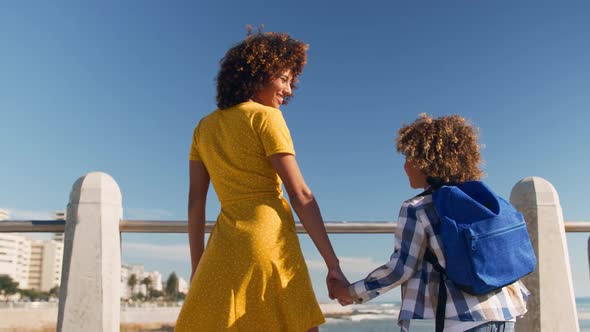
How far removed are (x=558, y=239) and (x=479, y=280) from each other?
6.39 ft

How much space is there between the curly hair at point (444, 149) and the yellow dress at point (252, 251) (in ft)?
2.13

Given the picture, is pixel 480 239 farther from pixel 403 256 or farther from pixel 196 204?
pixel 196 204

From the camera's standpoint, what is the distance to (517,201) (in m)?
3.50

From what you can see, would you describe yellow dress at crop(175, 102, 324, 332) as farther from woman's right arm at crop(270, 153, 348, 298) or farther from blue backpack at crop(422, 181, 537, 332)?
blue backpack at crop(422, 181, 537, 332)

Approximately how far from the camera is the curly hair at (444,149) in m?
2.15

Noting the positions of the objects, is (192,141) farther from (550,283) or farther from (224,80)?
(550,283)

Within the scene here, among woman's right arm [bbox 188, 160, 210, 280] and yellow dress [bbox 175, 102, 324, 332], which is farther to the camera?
woman's right arm [bbox 188, 160, 210, 280]

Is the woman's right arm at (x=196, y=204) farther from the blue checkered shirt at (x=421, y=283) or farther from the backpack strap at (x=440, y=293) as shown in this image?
the backpack strap at (x=440, y=293)

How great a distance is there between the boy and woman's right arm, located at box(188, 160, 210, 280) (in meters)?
0.64

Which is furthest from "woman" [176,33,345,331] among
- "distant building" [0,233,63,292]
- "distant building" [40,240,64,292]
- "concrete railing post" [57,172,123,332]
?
"distant building" [40,240,64,292]

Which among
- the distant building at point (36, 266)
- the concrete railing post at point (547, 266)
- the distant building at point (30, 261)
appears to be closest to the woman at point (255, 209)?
the concrete railing post at point (547, 266)

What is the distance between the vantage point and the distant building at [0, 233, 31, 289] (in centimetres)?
10481

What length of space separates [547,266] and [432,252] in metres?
1.86

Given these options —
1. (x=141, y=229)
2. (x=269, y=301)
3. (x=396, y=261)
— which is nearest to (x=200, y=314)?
(x=269, y=301)
